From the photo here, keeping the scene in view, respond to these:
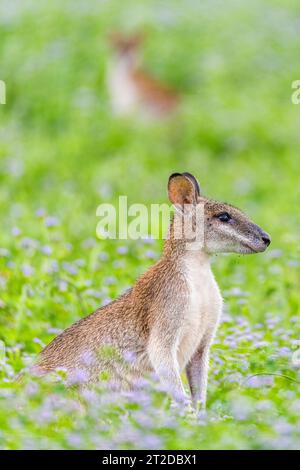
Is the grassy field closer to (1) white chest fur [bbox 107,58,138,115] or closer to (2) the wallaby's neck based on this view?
(1) white chest fur [bbox 107,58,138,115]

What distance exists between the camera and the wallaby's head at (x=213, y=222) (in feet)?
16.0

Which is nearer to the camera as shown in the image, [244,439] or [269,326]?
[244,439]

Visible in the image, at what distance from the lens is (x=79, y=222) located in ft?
27.6

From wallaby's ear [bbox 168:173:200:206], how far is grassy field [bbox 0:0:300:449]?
79 centimetres

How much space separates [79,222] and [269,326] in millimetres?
2871

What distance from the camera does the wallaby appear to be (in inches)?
511

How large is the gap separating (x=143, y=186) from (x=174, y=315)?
5.89 meters

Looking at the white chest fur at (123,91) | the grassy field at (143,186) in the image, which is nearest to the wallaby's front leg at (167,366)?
the grassy field at (143,186)

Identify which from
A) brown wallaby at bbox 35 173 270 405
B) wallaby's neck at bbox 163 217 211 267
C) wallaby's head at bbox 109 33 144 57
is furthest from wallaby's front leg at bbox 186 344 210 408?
wallaby's head at bbox 109 33 144 57

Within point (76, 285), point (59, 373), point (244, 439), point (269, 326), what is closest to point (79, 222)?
point (76, 285)

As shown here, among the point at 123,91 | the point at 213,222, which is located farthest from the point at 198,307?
the point at 123,91

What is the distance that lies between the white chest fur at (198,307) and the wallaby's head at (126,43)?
919 cm

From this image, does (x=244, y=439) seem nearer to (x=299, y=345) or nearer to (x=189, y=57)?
(x=299, y=345)

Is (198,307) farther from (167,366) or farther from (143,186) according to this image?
(143,186)
